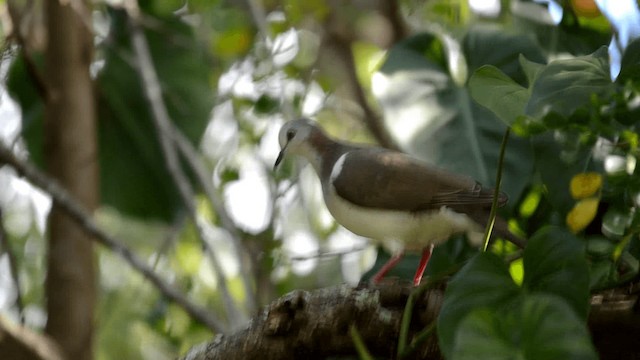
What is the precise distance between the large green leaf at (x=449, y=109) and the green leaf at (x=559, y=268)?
0.76 m

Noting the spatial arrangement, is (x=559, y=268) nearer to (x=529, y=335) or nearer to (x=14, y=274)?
(x=529, y=335)

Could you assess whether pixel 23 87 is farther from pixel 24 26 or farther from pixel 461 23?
pixel 461 23

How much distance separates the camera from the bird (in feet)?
6.23

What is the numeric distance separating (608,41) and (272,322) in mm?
1278

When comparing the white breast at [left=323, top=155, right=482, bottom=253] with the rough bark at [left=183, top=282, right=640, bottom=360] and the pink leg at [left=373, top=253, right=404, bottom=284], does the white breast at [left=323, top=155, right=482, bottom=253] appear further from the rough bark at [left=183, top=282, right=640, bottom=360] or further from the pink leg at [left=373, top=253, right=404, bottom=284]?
the rough bark at [left=183, top=282, right=640, bottom=360]

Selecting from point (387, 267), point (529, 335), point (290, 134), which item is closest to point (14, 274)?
point (290, 134)

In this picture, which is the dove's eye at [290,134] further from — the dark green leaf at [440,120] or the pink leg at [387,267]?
the pink leg at [387,267]

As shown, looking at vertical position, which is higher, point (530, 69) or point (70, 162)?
point (530, 69)

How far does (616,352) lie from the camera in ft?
4.48

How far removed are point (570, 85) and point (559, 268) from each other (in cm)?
31

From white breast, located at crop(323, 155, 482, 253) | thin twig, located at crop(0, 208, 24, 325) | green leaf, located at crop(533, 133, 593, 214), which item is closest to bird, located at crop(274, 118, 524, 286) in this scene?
white breast, located at crop(323, 155, 482, 253)

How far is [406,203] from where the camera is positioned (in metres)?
1.93

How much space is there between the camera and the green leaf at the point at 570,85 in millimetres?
1365

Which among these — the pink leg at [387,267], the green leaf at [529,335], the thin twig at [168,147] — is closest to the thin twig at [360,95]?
the thin twig at [168,147]
